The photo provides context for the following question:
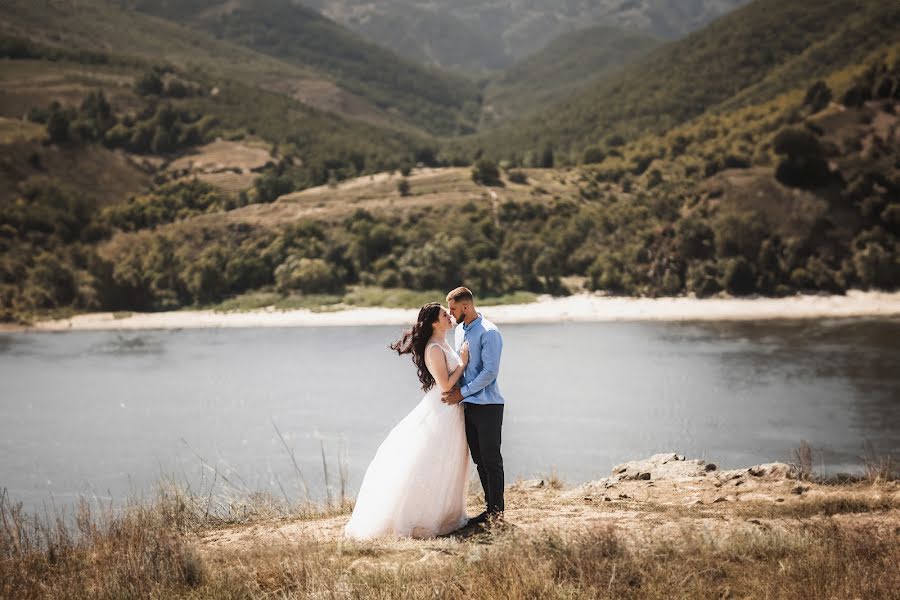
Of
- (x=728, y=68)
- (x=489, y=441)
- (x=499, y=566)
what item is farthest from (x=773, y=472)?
(x=728, y=68)

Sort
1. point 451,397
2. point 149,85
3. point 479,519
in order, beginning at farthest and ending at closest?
point 149,85, point 479,519, point 451,397

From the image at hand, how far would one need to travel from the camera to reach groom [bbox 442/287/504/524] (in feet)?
29.2

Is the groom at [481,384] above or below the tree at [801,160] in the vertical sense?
below

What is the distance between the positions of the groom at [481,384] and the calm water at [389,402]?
7897mm

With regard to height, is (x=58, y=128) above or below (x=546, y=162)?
above

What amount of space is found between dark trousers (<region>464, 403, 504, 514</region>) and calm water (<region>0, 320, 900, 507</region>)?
7.69 metres

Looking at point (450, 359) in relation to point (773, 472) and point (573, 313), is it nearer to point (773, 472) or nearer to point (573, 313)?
point (773, 472)

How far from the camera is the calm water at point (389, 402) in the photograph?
69.8 feet

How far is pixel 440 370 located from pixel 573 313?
4689 centimetres

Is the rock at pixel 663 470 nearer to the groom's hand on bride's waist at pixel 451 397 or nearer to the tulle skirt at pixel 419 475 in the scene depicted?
the tulle skirt at pixel 419 475

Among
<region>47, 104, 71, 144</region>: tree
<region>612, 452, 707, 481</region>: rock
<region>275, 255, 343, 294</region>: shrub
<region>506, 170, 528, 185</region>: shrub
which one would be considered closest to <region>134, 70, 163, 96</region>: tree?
<region>47, 104, 71, 144</region>: tree

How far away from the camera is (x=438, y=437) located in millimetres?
8953

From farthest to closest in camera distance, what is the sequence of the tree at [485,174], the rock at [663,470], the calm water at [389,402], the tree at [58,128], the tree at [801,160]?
the tree at [58,128]
the tree at [485,174]
the tree at [801,160]
the calm water at [389,402]
the rock at [663,470]

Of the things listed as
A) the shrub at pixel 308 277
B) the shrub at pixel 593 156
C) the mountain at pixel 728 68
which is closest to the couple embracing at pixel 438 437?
the shrub at pixel 308 277
